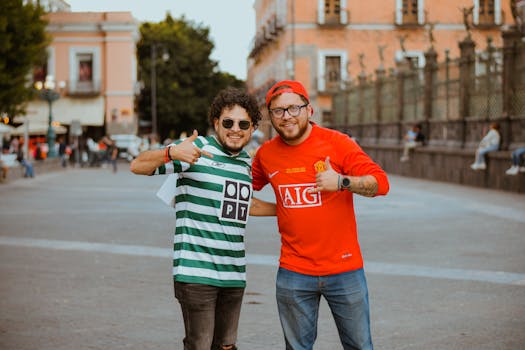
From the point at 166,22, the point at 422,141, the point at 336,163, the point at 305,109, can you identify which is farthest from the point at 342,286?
the point at 166,22

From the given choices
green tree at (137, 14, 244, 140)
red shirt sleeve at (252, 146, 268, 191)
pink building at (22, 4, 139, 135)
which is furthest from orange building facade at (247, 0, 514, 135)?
red shirt sleeve at (252, 146, 268, 191)

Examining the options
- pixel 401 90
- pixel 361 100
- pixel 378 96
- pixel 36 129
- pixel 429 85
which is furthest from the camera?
pixel 36 129

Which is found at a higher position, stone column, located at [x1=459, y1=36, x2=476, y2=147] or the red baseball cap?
stone column, located at [x1=459, y1=36, x2=476, y2=147]

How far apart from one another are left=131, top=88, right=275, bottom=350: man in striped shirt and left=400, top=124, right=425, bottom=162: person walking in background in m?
25.3

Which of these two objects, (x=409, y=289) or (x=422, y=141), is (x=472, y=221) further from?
(x=422, y=141)

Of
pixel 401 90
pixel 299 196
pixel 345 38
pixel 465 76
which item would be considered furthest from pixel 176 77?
pixel 299 196

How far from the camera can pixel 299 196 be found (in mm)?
4203

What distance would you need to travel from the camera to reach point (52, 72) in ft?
188

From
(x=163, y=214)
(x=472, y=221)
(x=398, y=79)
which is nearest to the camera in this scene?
(x=472, y=221)

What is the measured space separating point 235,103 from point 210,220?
56cm

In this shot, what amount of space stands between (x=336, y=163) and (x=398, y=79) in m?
29.1

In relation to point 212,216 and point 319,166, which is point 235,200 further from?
point 319,166

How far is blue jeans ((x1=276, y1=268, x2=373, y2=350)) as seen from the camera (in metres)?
4.21

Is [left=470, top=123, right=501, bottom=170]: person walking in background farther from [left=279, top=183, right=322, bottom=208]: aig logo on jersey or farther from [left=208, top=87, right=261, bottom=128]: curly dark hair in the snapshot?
[left=279, top=183, right=322, bottom=208]: aig logo on jersey
